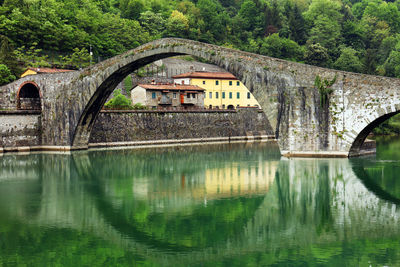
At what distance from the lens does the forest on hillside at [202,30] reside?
52.7 meters

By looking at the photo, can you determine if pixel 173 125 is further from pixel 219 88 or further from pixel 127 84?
pixel 219 88

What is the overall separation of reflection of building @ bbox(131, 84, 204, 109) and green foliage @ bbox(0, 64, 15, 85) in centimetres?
1087

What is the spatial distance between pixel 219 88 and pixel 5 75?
76.8 ft

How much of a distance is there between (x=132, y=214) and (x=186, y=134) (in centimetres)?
2566

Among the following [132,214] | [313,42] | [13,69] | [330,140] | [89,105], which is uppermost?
[313,42]

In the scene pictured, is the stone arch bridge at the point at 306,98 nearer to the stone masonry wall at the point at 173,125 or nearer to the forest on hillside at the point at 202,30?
the stone masonry wall at the point at 173,125

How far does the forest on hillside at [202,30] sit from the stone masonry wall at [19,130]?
27.2 ft

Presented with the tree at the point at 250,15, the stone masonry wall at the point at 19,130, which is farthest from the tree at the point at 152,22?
the stone masonry wall at the point at 19,130

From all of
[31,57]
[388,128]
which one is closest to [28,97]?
[31,57]

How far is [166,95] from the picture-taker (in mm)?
48531

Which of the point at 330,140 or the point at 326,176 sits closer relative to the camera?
the point at 326,176

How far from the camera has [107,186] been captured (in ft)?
66.8

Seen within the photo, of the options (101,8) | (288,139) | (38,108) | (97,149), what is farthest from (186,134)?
(101,8)

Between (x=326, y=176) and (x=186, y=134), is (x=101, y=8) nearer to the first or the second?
(x=186, y=134)
